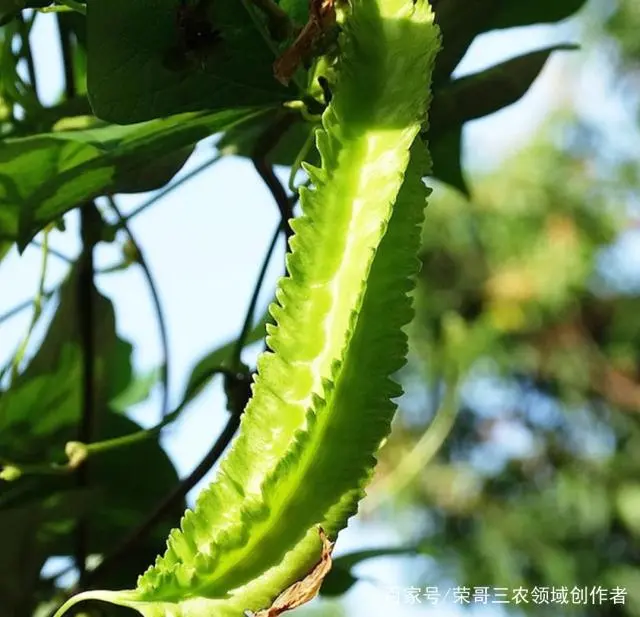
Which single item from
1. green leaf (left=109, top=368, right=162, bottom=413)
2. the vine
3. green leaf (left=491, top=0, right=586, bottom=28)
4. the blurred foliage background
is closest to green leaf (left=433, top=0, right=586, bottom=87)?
green leaf (left=491, top=0, right=586, bottom=28)

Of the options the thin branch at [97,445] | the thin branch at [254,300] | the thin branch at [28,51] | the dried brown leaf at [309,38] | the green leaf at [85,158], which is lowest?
the thin branch at [97,445]

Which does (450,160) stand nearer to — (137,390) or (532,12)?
(532,12)

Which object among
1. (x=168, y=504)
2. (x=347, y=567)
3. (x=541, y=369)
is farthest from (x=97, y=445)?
(x=541, y=369)

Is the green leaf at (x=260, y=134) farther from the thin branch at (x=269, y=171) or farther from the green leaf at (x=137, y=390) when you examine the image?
the green leaf at (x=137, y=390)

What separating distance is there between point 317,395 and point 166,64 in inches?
4.0

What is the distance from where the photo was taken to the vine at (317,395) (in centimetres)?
18

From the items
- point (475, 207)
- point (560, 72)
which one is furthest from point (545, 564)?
point (560, 72)

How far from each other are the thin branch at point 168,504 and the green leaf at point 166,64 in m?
0.11

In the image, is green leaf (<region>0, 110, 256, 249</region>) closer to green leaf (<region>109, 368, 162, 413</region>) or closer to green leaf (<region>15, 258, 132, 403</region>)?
green leaf (<region>15, 258, 132, 403</region>)

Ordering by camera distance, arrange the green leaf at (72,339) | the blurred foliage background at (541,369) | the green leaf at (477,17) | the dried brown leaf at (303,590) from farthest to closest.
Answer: the blurred foliage background at (541,369) → the green leaf at (72,339) → the green leaf at (477,17) → the dried brown leaf at (303,590)

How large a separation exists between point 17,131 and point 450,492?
1.59 m

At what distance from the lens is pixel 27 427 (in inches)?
15.0

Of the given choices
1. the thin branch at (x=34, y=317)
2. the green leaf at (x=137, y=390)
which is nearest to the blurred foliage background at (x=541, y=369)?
the green leaf at (x=137, y=390)

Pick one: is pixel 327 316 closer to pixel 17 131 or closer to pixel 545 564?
pixel 17 131
